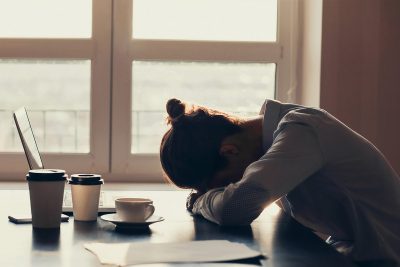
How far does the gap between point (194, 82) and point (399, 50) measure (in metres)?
0.86

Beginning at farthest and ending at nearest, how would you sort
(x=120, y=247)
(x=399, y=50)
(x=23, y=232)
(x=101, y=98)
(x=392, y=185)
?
(x=101, y=98) < (x=399, y=50) < (x=392, y=185) < (x=23, y=232) < (x=120, y=247)

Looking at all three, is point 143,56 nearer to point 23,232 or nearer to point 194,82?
point 194,82

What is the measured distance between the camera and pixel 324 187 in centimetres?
165

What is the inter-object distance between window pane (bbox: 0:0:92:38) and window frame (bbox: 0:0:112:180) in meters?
0.04

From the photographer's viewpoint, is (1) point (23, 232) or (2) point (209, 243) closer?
(2) point (209, 243)

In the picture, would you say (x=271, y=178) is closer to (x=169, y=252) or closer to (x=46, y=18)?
(x=169, y=252)

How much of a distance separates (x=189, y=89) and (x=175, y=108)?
116cm

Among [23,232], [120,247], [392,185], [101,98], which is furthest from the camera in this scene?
[101,98]

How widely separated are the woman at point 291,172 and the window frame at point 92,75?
43.7 inches

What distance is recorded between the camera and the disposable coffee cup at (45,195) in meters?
1.45

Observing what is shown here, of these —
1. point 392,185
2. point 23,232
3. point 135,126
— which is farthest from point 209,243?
point 135,126

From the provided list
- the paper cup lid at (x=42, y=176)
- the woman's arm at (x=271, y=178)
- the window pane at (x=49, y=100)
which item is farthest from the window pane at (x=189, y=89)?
the paper cup lid at (x=42, y=176)

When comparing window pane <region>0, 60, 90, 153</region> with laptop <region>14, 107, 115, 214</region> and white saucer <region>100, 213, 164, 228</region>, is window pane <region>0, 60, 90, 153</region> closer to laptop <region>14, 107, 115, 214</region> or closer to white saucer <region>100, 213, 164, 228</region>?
laptop <region>14, 107, 115, 214</region>

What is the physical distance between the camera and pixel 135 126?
2908mm
